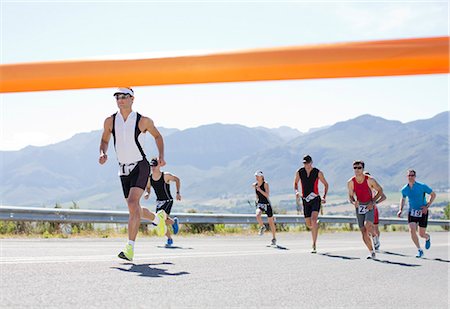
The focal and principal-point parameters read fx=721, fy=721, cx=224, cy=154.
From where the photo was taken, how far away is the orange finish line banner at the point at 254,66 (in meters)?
1.74

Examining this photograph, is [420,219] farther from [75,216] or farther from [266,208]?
[75,216]

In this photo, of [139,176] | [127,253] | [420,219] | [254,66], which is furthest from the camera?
[420,219]

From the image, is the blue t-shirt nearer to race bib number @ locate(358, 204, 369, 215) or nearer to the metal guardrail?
race bib number @ locate(358, 204, 369, 215)

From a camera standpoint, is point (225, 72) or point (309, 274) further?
point (309, 274)

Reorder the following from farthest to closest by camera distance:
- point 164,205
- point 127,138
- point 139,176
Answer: point 164,205 < point 139,176 < point 127,138

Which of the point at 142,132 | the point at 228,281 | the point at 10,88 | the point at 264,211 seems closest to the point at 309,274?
the point at 228,281

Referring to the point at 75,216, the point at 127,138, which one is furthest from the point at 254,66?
the point at 75,216

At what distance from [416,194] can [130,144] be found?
32.1 ft

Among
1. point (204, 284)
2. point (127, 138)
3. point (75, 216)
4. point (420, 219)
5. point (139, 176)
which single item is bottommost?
point (204, 284)

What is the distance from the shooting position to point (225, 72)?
187cm

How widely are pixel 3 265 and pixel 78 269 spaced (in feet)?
2.13

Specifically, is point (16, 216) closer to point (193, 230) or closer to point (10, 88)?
point (193, 230)

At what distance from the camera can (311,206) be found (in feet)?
48.0

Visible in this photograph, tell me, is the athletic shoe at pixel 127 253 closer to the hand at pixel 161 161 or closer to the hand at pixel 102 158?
the hand at pixel 102 158
